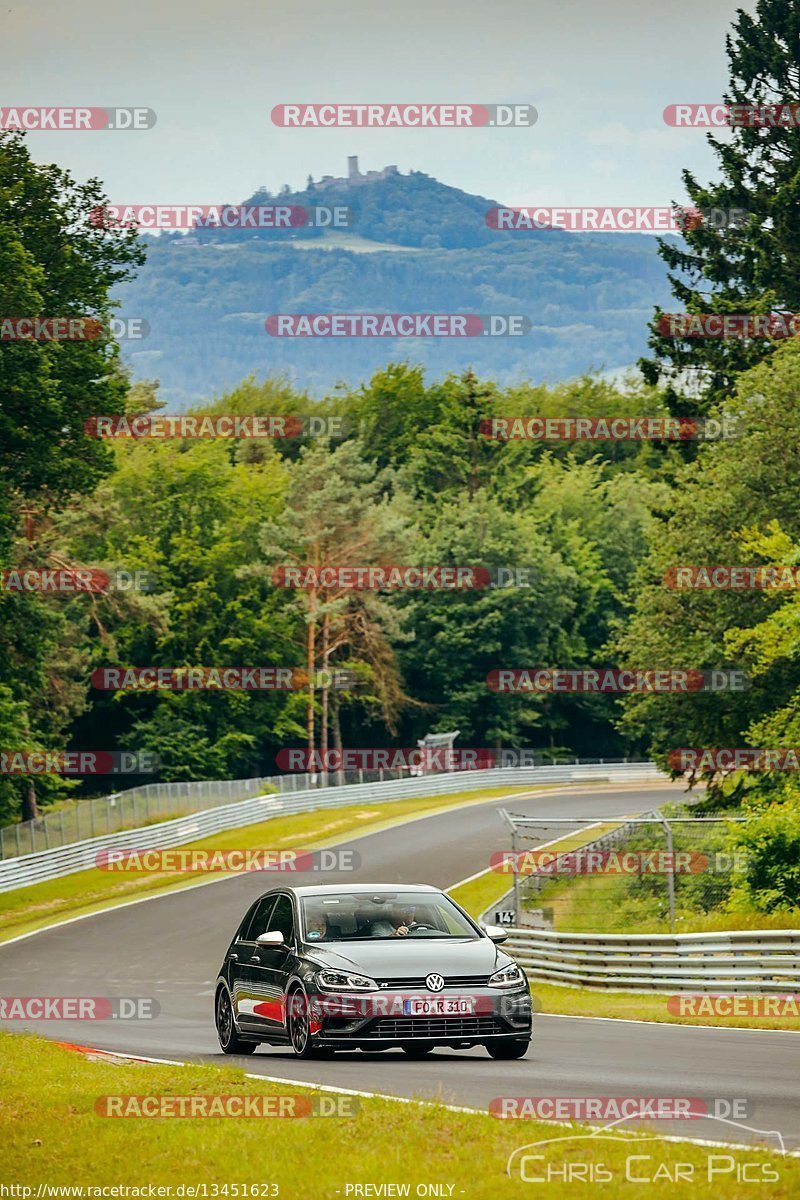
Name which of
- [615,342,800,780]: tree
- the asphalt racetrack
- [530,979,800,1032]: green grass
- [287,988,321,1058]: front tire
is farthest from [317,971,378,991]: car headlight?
[615,342,800,780]: tree

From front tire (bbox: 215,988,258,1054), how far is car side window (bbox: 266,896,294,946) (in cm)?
101

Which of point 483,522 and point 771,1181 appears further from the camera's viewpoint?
point 483,522

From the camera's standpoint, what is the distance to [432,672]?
9100 cm

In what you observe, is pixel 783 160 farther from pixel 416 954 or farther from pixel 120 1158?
pixel 120 1158

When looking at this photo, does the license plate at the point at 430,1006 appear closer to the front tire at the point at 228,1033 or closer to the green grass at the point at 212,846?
the front tire at the point at 228,1033

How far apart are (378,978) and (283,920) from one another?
1879 millimetres

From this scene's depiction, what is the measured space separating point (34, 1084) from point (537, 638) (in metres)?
80.2

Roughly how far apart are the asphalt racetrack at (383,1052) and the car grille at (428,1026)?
26 centimetres

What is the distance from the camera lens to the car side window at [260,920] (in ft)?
52.9

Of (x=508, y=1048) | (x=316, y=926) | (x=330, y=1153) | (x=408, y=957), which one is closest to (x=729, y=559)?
(x=316, y=926)

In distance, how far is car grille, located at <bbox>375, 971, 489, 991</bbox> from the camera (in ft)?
45.3

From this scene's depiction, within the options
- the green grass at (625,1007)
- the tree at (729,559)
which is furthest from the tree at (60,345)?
the green grass at (625,1007)

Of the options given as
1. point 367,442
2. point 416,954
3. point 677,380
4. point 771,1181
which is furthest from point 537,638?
point 771,1181

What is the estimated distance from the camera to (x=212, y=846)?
5694 centimetres
